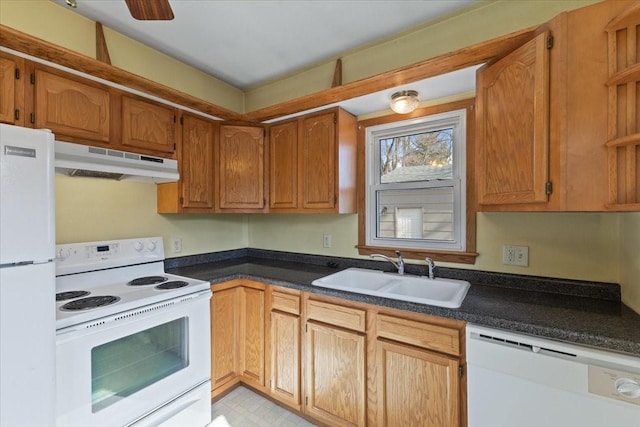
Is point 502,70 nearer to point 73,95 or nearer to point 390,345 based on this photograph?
point 390,345

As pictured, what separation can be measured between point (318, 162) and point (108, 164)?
51.7 inches

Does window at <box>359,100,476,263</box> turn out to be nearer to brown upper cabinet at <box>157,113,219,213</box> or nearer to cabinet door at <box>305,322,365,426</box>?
cabinet door at <box>305,322,365,426</box>

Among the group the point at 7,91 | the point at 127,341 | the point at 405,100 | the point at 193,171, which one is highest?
the point at 405,100

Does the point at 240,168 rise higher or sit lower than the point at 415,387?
higher

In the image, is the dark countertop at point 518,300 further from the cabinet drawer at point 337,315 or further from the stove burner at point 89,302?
the stove burner at point 89,302

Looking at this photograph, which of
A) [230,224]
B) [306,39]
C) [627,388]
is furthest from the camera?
[230,224]

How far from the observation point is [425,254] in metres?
1.98

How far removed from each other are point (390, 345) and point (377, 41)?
6.33 ft

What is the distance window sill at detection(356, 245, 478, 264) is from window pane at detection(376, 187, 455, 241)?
0.11m

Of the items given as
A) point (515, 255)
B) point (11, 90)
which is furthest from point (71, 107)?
point (515, 255)

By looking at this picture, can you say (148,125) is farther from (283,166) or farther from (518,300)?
(518,300)

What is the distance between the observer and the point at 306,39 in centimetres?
192

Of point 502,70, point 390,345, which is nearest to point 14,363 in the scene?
point 390,345

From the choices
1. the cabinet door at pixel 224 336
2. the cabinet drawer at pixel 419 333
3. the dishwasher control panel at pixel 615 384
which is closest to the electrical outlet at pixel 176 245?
the cabinet door at pixel 224 336
